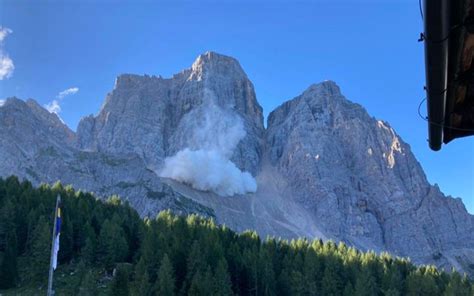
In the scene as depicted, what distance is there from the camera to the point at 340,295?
9412 cm

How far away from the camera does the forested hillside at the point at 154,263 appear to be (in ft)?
256

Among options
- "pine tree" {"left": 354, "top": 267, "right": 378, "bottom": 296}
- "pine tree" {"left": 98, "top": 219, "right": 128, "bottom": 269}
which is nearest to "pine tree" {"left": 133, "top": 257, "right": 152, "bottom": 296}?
"pine tree" {"left": 98, "top": 219, "right": 128, "bottom": 269}

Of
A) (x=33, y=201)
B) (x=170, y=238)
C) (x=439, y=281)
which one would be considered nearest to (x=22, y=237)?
(x=33, y=201)

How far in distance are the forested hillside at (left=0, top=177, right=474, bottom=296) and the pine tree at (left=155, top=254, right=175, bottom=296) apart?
15 centimetres

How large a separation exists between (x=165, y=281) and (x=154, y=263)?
34.5 feet

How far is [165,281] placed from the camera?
254ft

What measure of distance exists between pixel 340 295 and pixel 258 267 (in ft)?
54.1

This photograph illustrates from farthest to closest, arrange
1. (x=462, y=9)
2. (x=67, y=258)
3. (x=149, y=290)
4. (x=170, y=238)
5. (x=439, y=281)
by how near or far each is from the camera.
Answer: (x=439, y=281), (x=170, y=238), (x=67, y=258), (x=149, y=290), (x=462, y=9)

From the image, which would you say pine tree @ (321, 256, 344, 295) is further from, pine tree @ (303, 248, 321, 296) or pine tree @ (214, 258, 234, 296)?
pine tree @ (214, 258, 234, 296)

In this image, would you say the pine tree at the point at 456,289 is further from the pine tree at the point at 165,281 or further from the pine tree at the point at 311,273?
the pine tree at the point at 165,281

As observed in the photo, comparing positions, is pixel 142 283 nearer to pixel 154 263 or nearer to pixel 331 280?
pixel 154 263

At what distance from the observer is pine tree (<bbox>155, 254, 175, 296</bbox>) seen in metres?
76.1

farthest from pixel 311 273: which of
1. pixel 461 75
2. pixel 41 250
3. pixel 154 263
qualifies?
pixel 461 75

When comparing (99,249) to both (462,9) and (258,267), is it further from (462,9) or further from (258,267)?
(462,9)
